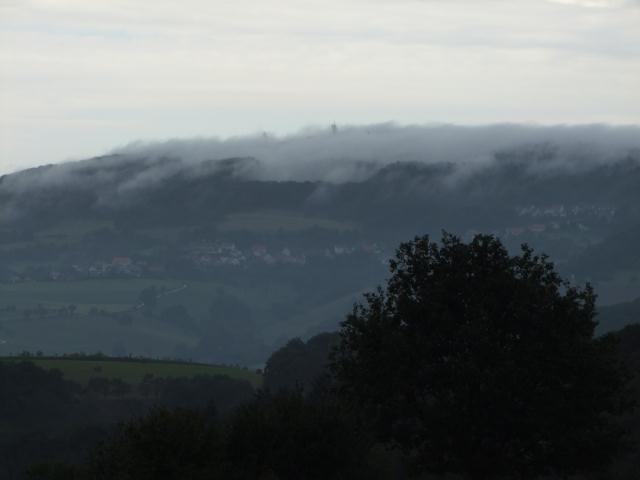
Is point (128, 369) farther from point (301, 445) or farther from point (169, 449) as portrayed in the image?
point (169, 449)

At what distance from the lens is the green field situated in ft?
533

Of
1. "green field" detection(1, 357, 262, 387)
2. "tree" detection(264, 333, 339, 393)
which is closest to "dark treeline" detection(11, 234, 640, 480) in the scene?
"tree" detection(264, 333, 339, 393)

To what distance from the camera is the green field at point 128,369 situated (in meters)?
162

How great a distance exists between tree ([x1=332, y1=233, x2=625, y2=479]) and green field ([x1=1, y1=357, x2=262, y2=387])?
11753 cm

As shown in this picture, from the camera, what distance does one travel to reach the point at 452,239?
160 feet

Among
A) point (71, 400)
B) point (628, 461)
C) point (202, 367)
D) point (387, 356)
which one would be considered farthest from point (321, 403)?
point (202, 367)

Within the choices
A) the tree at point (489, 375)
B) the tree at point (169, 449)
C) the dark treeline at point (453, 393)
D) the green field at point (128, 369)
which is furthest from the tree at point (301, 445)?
the green field at point (128, 369)

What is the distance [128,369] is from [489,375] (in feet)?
422

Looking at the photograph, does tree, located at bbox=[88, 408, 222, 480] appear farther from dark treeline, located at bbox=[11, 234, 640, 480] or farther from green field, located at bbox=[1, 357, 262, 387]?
green field, located at bbox=[1, 357, 262, 387]

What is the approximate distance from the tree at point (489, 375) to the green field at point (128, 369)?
118 meters

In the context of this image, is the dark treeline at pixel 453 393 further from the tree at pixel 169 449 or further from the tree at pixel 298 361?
the tree at pixel 298 361

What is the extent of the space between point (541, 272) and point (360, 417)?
829 centimetres

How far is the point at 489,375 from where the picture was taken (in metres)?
44.1

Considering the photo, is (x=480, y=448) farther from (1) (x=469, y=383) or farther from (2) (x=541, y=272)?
(2) (x=541, y=272)
